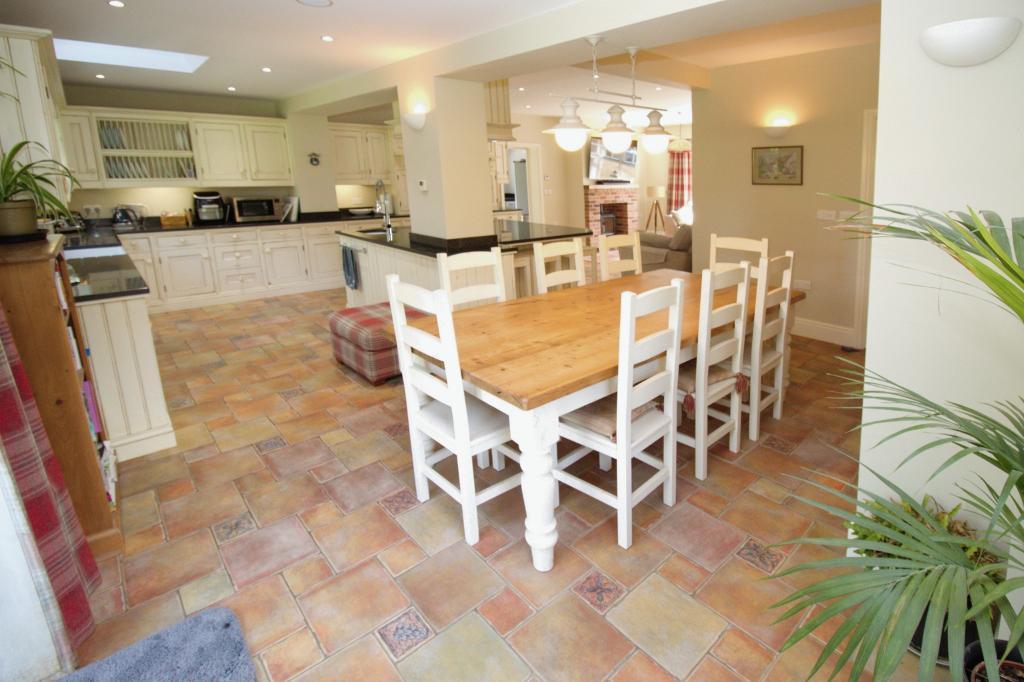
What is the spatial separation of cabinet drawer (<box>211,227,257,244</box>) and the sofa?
4634 millimetres

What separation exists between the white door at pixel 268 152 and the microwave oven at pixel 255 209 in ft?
0.95

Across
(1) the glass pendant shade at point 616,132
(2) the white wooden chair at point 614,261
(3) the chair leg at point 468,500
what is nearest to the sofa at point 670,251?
(2) the white wooden chair at point 614,261

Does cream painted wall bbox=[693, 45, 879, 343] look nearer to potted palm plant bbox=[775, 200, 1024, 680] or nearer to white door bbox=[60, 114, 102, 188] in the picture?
potted palm plant bbox=[775, 200, 1024, 680]

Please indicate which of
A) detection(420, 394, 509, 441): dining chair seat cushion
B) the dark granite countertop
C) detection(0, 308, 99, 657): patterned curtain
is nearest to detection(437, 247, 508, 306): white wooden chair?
detection(420, 394, 509, 441): dining chair seat cushion

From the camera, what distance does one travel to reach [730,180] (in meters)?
5.06

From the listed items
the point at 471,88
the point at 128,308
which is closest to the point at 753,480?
the point at 128,308

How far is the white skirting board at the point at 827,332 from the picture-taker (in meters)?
4.41

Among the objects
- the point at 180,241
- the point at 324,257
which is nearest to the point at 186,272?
the point at 180,241

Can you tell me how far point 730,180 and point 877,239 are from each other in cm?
364

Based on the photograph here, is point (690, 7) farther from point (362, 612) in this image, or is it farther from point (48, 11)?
point (48, 11)

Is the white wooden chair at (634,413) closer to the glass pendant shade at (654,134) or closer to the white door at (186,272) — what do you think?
the glass pendant shade at (654,134)

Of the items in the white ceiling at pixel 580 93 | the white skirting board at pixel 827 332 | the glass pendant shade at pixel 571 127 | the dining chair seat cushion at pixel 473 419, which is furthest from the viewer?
the white ceiling at pixel 580 93

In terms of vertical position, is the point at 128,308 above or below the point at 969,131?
Answer: below

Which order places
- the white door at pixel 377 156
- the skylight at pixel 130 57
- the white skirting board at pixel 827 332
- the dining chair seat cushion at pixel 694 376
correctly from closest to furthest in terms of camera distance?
the dining chair seat cushion at pixel 694 376
the white skirting board at pixel 827 332
the skylight at pixel 130 57
the white door at pixel 377 156
